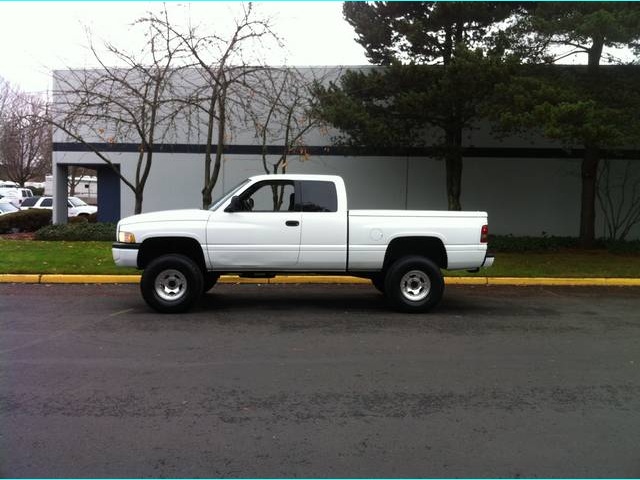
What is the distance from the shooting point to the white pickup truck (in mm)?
8094

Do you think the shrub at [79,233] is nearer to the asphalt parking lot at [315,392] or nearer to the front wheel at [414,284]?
the asphalt parking lot at [315,392]

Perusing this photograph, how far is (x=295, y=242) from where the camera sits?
8.22 m

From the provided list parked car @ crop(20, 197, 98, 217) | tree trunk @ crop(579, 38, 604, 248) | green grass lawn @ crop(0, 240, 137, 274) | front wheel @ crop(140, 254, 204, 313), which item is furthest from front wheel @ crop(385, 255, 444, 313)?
parked car @ crop(20, 197, 98, 217)

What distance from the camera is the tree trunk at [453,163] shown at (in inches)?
636

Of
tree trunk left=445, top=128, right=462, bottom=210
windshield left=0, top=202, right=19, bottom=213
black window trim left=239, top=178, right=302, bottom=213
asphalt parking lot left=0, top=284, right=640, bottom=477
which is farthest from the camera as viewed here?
windshield left=0, top=202, right=19, bottom=213

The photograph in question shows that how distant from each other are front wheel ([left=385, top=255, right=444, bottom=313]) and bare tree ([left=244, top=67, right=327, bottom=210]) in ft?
25.9

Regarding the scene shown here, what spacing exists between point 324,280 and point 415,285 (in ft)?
9.91

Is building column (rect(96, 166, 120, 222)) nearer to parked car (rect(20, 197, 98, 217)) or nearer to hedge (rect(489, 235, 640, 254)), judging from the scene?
parked car (rect(20, 197, 98, 217))

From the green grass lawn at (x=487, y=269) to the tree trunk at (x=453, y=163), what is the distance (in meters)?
2.25

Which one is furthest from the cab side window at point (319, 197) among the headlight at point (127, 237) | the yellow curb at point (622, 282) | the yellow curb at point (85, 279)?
Result: the yellow curb at point (622, 282)

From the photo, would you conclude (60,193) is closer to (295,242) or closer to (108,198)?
(108,198)

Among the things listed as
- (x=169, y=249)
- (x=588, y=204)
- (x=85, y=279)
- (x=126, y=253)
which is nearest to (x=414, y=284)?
(x=169, y=249)

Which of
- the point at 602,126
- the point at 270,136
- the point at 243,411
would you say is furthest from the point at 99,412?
the point at 270,136

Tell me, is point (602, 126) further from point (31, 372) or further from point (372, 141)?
point (31, 372)
